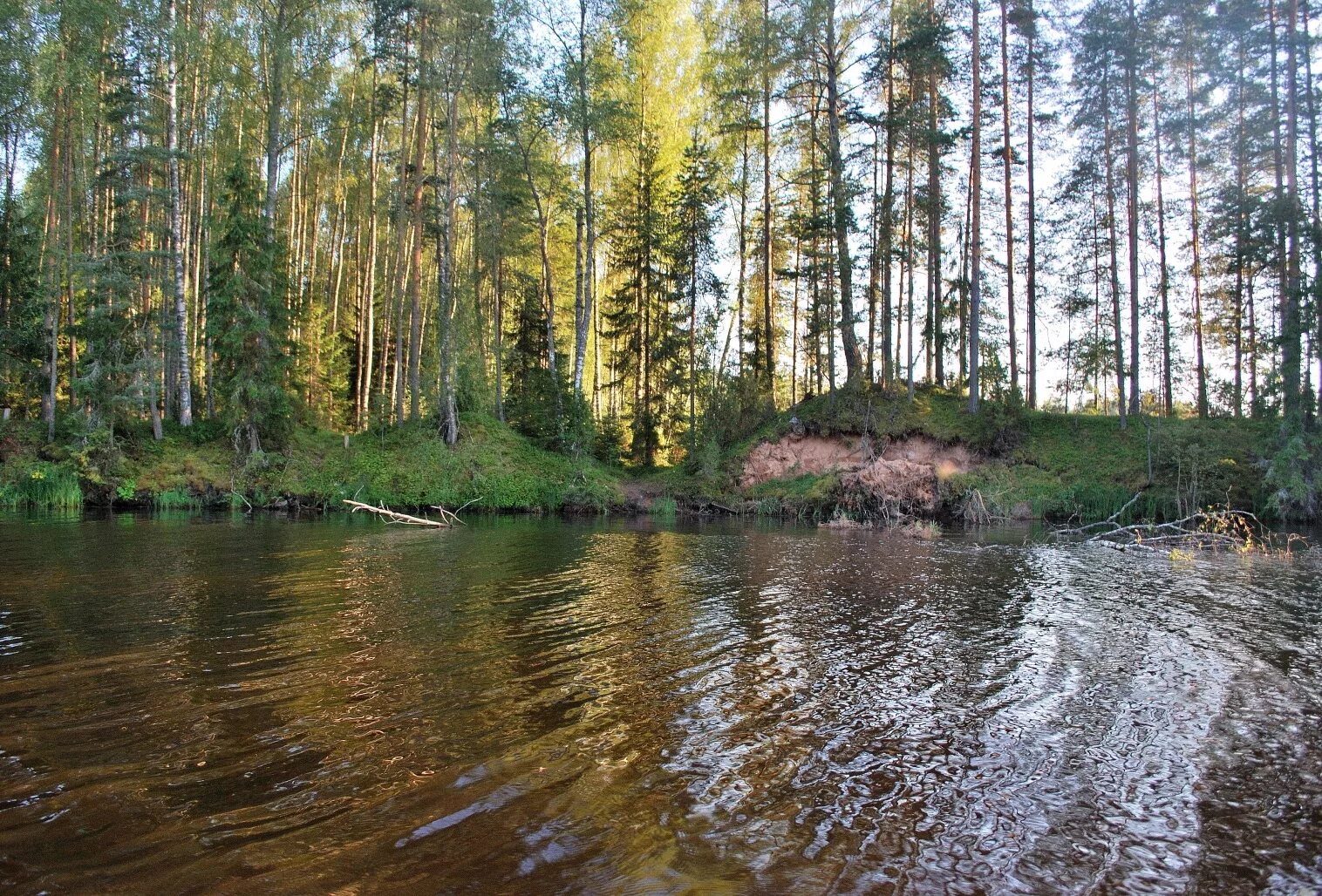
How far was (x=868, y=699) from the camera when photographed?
4.81 meters

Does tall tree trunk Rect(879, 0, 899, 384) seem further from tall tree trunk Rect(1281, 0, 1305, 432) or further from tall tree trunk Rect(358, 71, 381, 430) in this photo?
tall tree trunk Rect(358, 71, 381, 430)

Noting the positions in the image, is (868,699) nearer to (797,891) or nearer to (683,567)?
(797,891)

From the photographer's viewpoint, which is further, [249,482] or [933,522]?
[249,482]

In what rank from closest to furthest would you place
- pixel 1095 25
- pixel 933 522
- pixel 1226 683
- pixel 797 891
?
pixel 797 891
pixel 1226 683
pixel 933 522
pixel 1095 25

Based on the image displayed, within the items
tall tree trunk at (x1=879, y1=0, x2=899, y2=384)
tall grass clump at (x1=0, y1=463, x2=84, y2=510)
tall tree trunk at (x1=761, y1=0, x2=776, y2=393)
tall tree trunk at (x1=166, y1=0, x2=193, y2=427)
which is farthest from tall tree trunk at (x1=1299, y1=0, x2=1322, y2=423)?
tall grass clump at (x1=0, y1=463, x2=84, y2=510)

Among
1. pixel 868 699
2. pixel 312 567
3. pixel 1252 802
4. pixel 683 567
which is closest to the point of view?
pixel 1252 802

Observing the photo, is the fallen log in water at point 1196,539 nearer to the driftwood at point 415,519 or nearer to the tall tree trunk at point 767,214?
the tall tree trunk at point 767,214

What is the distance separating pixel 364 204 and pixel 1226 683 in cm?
3168

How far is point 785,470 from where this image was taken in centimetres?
2528

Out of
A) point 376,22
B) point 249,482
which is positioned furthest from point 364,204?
point 249,482

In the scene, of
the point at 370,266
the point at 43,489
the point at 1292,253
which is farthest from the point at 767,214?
the point at 43,489

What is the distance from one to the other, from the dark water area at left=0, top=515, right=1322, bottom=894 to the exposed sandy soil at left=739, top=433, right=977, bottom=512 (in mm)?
12219

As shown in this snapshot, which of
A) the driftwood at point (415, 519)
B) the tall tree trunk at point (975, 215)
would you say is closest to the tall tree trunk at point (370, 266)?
the driftwood at point (415, 519)

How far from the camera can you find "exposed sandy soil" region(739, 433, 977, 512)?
20.8 meters
